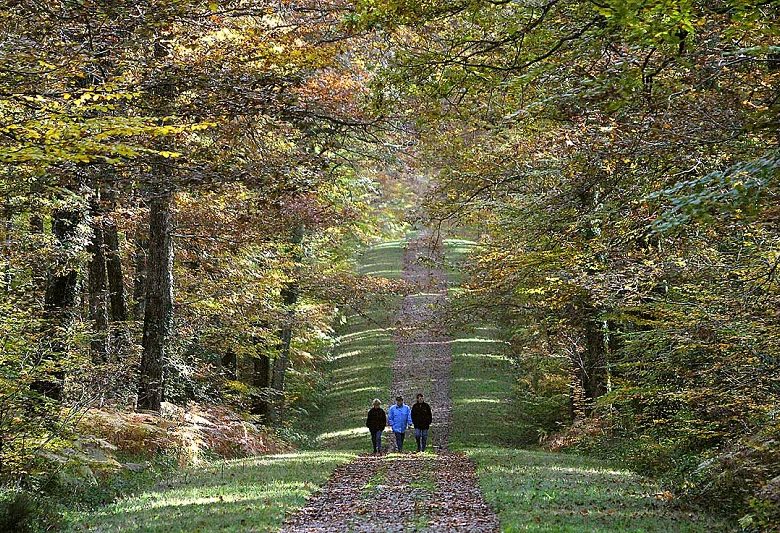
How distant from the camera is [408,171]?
1762 cm

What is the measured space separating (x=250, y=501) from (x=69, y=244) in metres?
5.65

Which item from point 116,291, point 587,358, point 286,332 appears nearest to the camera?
point 116,291

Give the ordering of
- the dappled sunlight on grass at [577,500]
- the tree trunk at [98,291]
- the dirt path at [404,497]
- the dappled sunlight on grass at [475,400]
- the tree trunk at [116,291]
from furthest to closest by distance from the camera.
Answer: the dappled sunlight on grass at [475,400] < the tree trunk at [116,291] < the tree trunk at [98,291] < the dirt path at [404,497] < the dappled sunlight on grass at [577,500]

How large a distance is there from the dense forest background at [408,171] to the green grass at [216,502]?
1091mm

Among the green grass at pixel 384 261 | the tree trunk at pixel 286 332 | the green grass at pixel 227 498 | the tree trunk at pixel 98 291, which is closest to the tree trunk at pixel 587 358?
the green grass at pixel 227 498

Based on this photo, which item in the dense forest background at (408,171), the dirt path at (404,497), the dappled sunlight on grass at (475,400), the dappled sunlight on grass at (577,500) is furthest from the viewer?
the dappled sunlight on grass at (475,400)

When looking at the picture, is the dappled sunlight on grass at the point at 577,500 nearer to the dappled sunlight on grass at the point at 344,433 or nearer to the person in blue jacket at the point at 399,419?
the person in blue jacket at the point at 399,419

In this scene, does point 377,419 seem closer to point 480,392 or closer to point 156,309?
point 156,309

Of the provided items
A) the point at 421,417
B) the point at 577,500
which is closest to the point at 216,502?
the point at 577,500

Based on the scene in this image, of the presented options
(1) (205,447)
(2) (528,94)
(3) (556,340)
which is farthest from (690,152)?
(3) (556,340)

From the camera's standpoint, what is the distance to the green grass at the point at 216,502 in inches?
371

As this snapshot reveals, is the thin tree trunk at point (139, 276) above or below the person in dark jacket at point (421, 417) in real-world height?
above

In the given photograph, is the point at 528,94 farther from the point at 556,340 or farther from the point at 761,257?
the point at 556,340

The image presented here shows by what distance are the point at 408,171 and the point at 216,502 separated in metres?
8.97
